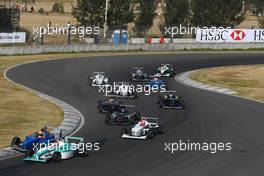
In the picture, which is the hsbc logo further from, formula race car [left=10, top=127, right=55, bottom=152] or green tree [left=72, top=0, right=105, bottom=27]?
formula race car [left=10, top=127, right=55, bottom=152]

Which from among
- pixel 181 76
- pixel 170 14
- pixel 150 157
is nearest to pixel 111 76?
pixel 181 76

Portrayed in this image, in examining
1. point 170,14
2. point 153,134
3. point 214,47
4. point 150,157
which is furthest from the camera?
point 170,14

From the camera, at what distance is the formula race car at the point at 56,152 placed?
931 inches

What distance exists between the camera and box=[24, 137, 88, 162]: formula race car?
931 inches

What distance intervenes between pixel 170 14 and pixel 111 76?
111ft

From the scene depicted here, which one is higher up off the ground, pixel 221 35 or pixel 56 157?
pixel 221 35

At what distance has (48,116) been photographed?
33.8 metres

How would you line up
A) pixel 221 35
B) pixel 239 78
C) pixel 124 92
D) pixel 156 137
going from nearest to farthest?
pixel 156 137 → pixel 124 92 → pixel 239 78 → pixel 221 35

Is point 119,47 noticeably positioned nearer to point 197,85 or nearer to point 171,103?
point 197,85

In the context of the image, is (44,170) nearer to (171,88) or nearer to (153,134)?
(153,134)

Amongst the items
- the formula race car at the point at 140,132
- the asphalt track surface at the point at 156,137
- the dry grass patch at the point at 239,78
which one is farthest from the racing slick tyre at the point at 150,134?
the dry grass patch at the point at 239,78

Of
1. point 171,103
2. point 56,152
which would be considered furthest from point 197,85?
point 56,152
